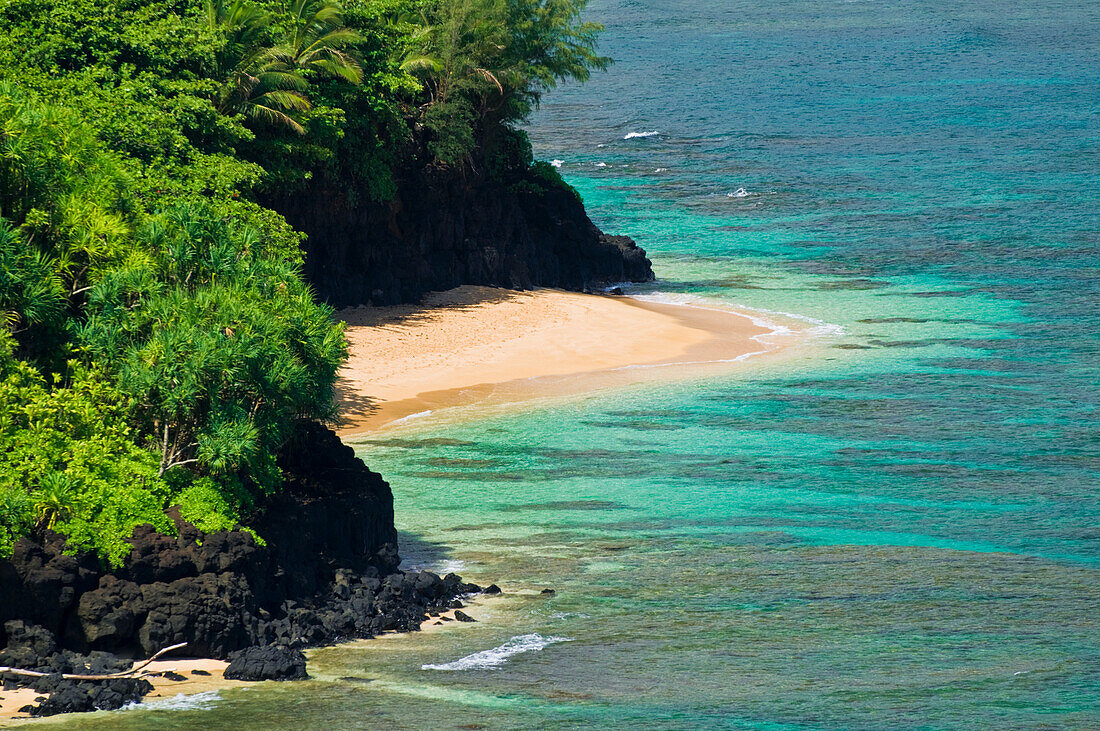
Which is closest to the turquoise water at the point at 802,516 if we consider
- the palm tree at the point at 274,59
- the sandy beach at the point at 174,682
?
the sandy beach at the point at 174,682

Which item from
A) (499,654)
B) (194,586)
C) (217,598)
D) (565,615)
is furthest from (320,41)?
(499,654)

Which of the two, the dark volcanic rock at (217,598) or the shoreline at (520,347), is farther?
the shoreline at (520,347)

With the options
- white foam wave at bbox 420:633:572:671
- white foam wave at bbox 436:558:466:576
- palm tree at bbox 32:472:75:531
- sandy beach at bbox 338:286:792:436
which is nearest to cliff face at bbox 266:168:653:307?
sandy beach at bbox 338:286:792:436

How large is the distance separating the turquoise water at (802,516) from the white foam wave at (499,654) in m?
0.07

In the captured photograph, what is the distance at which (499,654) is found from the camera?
59.2 ft

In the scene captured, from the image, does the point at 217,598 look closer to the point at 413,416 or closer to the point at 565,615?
the point at 565,615

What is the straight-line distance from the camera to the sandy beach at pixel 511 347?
1433 inches

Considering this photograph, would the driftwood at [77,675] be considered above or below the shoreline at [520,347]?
below

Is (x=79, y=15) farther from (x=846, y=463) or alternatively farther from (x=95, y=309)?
(x=846, y=463)

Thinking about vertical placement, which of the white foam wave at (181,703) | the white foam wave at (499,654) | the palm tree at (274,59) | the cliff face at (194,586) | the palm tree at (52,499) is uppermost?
the palm tree at (274,59)

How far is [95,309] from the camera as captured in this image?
62.3ft

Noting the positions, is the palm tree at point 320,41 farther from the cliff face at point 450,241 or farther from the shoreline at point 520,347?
the shoreline at point 520,347

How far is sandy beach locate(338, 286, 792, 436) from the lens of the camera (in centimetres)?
3641

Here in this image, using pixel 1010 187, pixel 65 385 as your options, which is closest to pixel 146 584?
pixel 65 385
